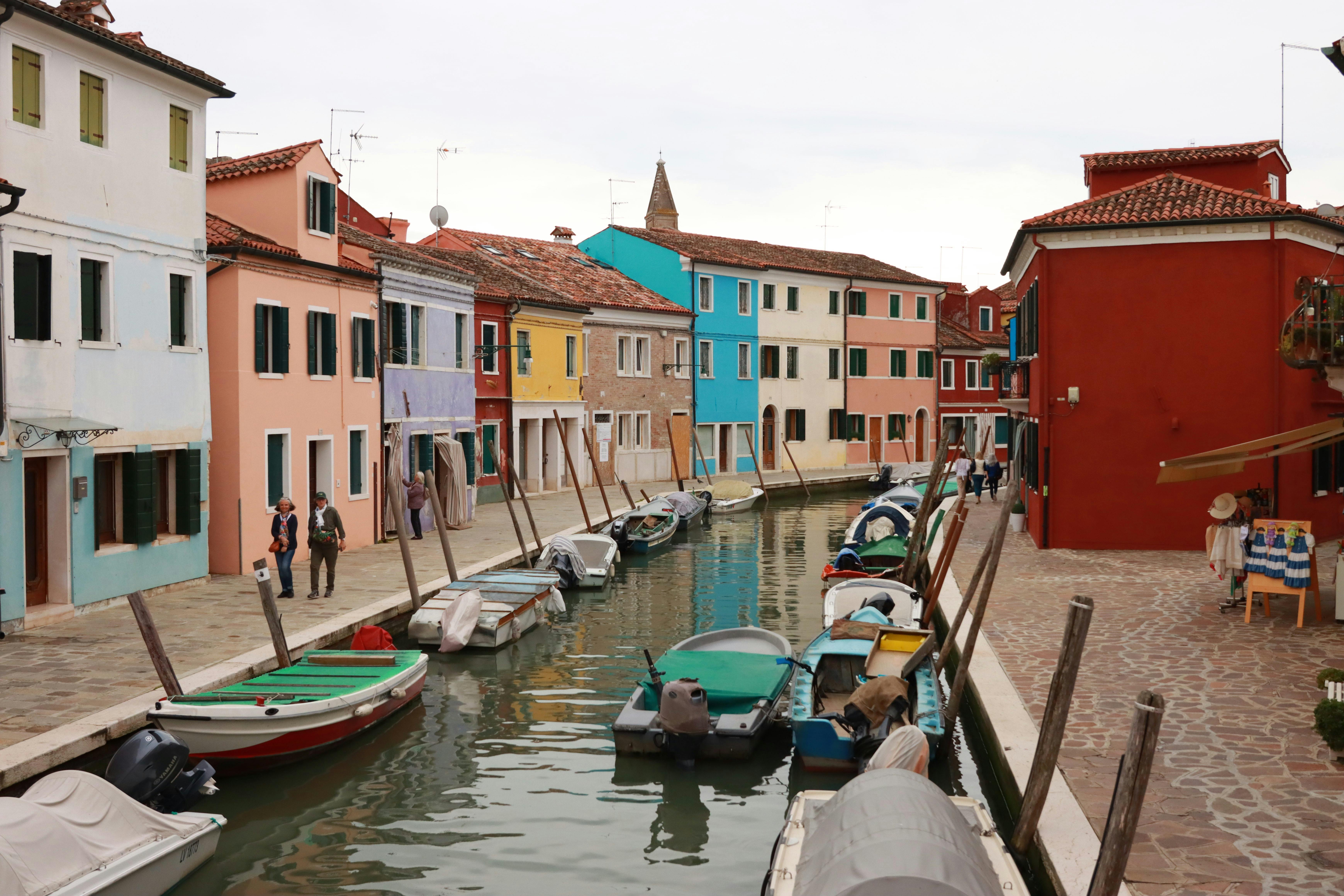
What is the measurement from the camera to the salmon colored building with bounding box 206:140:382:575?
19.9 metres

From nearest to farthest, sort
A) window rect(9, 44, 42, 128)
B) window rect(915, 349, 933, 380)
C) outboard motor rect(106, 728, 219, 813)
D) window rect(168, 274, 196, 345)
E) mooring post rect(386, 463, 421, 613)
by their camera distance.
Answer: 1. outboard motor rect(106, 728, 219, 813)
2. window rect(9, 44, 42, 128)
3. mooring post rect(386, 463, 421, 613)
4. window rect(168, 274, 196, 345)
5. window rect(915, 349, 933, 380)

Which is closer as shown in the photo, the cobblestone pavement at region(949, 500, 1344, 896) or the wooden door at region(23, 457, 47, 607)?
the cobblestone pavement at region(949, 500, 1344, 896)

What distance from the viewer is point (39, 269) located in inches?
598

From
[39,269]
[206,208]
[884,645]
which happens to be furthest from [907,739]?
[206,208]

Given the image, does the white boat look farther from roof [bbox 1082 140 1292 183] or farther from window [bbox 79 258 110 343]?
roof [bbox 1082 140 1292 183]

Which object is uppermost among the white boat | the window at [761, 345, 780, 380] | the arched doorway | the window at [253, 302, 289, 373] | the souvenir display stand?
the window at [761, 345, 780, 380]

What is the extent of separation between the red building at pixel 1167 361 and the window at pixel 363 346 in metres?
13.1

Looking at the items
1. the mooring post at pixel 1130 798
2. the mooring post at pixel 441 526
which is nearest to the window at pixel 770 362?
the mooring post at pixel 441 526

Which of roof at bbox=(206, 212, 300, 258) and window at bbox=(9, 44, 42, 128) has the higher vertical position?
window at bbox=(9, 44, 42, 128)

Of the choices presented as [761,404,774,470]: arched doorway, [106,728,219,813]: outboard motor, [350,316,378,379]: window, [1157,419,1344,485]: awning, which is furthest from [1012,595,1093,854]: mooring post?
[761,404,774,470]: arched doorway

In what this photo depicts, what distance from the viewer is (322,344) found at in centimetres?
2280

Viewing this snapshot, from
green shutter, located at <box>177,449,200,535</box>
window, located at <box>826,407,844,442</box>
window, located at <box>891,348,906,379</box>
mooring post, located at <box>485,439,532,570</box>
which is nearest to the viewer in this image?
green shutter, located at <box>177,449,200,535</box>

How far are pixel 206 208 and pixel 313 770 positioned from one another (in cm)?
1403

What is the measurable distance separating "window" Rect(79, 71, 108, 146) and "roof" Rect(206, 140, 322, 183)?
489 cm
